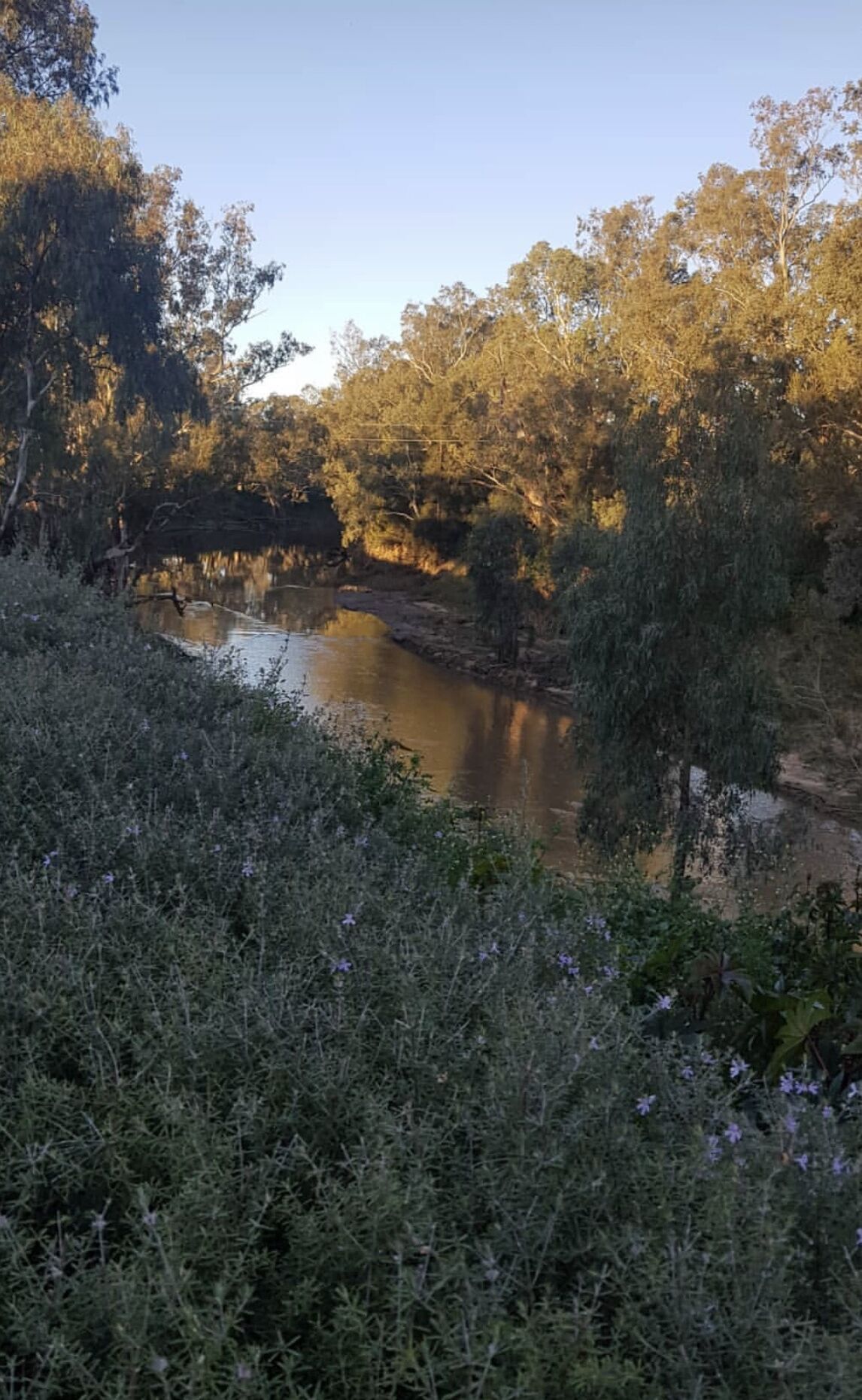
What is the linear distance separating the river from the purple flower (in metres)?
3.36

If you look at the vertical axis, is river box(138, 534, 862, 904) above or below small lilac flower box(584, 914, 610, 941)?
below

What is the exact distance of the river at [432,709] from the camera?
684 inches

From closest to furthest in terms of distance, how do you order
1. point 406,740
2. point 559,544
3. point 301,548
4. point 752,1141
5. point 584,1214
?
point 584,1214 → point 752,1141 → point 406,740 → point 559,544 → point 301,548

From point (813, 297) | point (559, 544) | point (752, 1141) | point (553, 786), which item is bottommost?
point (553, 786)

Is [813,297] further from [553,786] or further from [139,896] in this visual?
[139,896]

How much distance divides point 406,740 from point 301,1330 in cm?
2170

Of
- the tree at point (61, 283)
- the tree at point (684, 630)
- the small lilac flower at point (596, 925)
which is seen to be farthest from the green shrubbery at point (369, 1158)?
the tree at point (61, 283)

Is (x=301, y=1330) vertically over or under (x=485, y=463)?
under

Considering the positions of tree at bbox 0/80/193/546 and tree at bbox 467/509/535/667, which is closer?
tree at bbox 0/80/193/546

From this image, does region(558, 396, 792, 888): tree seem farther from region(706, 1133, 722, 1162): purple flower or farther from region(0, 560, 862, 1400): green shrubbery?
region(706, 1133, 722, 1162): purple flower

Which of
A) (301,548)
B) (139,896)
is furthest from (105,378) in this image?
(301,548)

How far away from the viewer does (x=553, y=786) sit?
2167cm

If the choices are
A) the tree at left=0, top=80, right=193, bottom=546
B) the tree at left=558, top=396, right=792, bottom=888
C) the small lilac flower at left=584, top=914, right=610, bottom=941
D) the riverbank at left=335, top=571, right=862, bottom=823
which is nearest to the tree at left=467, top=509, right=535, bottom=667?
the riverbank at left=335, top=571, right=862, bottom=823

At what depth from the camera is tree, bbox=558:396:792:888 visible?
17.3 metres
